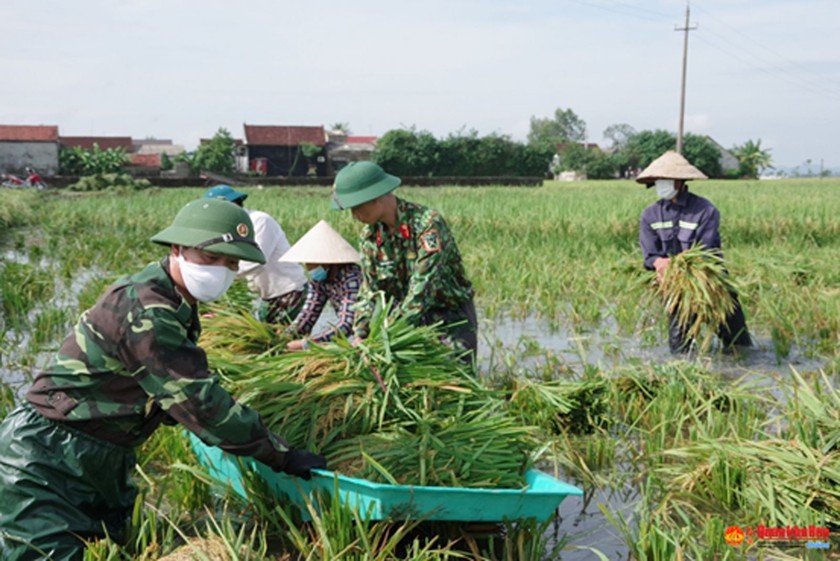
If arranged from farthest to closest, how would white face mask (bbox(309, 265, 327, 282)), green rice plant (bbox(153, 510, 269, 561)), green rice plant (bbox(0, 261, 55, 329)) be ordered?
green rice plant (bbox(0, 261, 55, 329)), white face mask (bbox(309, 265, 327, 282)), green rice plant (bbox(153, 510, 269, 561))

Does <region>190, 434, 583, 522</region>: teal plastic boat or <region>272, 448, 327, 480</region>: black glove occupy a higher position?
<region>272, 448, 327, 480</region>: black glove

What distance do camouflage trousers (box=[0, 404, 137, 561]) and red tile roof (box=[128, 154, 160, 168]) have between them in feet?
150

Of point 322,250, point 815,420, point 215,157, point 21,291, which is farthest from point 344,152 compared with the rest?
point 815,420

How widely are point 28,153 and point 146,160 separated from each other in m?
6.01

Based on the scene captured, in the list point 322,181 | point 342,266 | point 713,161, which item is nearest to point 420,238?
point 342,266

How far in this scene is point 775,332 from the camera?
18.9 ft

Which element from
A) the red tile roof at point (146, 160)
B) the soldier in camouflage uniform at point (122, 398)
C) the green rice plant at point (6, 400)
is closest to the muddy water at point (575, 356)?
the green rice plant at point (6, 400)

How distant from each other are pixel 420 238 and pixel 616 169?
52.1m

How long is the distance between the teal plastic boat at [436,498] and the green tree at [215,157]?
4062 cm

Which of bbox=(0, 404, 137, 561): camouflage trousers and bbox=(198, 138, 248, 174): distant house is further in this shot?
bbox=(198, 138, 248, 174): distant house

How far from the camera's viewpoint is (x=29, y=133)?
45.4 meters

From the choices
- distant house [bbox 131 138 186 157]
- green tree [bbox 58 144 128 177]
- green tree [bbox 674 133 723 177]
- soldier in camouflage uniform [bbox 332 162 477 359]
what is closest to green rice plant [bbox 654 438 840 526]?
soldier in camouflage uniform [bbox 332 162 477 359]

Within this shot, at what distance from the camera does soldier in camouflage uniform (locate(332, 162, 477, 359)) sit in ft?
10.9

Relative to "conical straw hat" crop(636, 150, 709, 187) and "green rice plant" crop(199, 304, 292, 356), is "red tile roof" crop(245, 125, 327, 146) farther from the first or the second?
"green rice plant" crop(199, 304, 292, 356)
